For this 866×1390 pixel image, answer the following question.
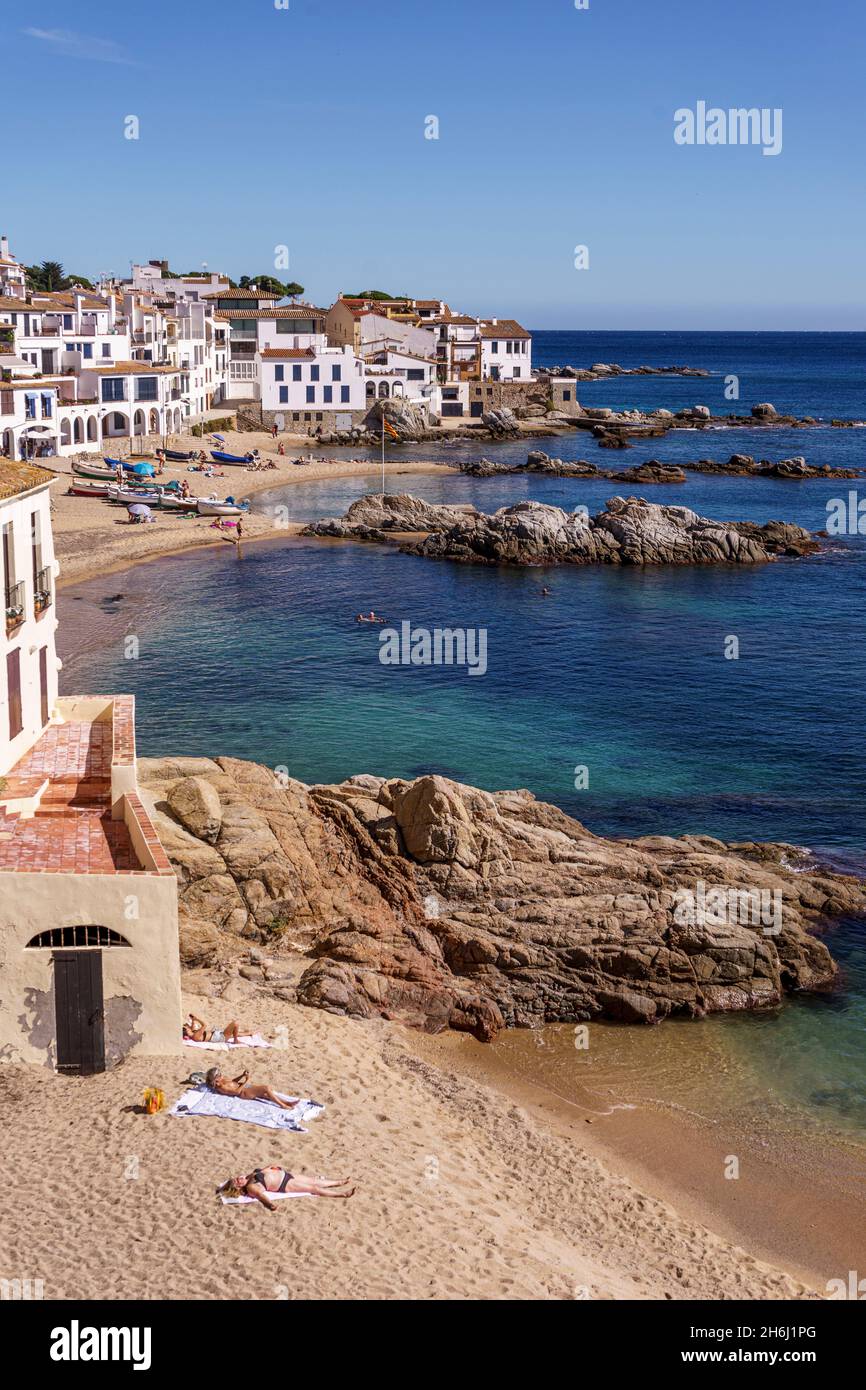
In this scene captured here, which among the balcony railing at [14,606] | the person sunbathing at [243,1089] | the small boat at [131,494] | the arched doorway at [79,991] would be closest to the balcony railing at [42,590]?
the balcony railing at [14,606]

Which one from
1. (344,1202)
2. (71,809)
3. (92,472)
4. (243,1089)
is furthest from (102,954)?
(92,472)

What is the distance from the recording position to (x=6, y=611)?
75.5 feet

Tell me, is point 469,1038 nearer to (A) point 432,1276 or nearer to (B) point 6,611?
(A) point 432,1276

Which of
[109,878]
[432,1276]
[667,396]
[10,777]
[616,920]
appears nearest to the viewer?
[432,1276]

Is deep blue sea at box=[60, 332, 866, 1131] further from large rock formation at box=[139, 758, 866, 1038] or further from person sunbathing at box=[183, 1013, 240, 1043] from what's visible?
person sunbathing at box=[183, 1013, 240, 1043]

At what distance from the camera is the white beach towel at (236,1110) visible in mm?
17188

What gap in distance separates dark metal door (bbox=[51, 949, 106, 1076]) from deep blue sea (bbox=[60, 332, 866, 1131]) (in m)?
11.7

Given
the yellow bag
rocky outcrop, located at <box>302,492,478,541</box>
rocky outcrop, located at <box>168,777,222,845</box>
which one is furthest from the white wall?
rocky outcrop, located at <box>302,492,478,541</box>

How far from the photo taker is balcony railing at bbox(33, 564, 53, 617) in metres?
25.0

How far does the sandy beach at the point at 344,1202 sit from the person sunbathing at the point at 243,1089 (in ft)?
1.46

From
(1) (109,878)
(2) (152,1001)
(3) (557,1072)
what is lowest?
(3) (557,1072)
